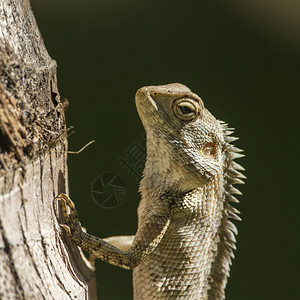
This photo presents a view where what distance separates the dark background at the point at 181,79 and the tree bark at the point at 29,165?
1956 millimetres

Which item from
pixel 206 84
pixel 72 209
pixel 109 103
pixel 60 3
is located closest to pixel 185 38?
pixel 206 84

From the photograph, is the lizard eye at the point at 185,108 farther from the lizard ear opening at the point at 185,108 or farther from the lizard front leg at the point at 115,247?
the lizard front leg at the point at 115,247

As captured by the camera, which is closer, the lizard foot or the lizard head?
the lizard foot

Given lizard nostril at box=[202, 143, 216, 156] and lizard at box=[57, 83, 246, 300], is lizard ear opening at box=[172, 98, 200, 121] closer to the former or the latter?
lizard at box=[57, 83, 246, 300]

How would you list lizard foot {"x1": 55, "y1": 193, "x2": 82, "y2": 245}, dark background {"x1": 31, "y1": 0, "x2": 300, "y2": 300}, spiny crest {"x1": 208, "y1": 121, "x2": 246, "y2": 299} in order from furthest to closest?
dark background {"x1": 31, "y1": 0, "x2": 300, "y2": 300} < spiny crest {"x1": 208, "y1": 121, "x2": 246, "y2": 299} < lizard foot {"x1": 55, "y1": 193, "x2": 82, "y2": 245}

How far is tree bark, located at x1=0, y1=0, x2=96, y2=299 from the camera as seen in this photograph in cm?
136

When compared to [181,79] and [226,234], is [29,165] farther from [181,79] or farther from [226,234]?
[181,79]

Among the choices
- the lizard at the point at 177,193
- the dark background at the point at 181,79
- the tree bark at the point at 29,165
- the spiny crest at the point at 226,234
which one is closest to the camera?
the tree bark at the point at 29,165

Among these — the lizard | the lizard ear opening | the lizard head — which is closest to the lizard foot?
the lizard

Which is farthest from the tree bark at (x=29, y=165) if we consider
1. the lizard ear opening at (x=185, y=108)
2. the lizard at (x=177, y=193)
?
the lizard ear opening at (x=185, y=108)

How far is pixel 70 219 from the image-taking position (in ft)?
5.96

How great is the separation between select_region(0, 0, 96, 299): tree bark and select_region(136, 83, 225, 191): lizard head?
62cm

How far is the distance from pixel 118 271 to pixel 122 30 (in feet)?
8.67

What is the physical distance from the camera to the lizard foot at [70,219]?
174cm
